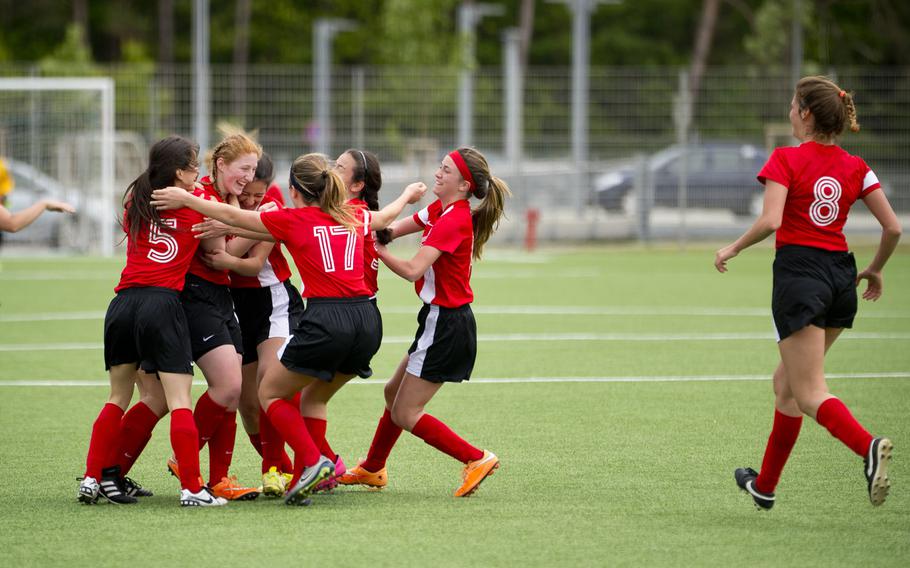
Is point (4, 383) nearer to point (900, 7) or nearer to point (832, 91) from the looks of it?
point (832, 91)

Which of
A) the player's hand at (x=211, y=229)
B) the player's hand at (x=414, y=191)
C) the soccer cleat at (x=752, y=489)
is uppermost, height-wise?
the player's hand at (x=414, y=191)

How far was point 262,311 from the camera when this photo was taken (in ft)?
21.7

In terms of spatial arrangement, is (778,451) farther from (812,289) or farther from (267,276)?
(267,276)

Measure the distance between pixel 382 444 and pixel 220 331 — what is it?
1.01 m

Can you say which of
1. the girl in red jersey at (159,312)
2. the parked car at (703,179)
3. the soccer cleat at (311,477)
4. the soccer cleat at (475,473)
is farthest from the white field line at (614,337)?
the parked car at (703,179)

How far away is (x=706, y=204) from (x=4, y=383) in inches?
674

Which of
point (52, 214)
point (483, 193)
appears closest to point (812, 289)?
point (483, 193)

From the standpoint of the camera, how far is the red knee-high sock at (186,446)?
5.84m

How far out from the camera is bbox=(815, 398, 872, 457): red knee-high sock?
18.0ft

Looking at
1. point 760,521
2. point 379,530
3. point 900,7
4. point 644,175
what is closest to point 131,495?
point 379,530

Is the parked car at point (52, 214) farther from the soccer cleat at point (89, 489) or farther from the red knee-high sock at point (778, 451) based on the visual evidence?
the red knee-high sock at point (778, 451)

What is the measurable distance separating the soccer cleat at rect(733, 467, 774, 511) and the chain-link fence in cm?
1828

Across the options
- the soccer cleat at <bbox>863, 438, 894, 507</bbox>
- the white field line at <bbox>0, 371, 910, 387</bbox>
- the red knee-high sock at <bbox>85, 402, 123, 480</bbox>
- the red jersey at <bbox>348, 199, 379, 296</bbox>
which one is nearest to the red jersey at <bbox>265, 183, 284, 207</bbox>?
the red jersey at <bbox>348, 199, 379, 296</bbox>

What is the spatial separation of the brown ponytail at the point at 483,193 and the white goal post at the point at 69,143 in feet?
57.0
